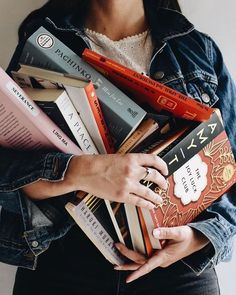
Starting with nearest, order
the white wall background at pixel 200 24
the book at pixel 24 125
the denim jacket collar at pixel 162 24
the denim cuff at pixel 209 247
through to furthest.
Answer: the book at pixel 24 125
the denim cuff at pixel 209 247
the denim jacket collar at pixel 162 24
the white wall background at pixel 200 24

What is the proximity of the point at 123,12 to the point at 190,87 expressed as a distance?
22 centimetres

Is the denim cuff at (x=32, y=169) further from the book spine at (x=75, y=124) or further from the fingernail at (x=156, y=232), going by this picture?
the fingernail at (x=156, y=232)

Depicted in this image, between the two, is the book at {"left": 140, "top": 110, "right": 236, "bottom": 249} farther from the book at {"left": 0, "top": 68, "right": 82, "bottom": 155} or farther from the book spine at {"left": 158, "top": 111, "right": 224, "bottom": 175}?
the book at {"left": 0, "top": 68, "right": 82, "bottom": 155}

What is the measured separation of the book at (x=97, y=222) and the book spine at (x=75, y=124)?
8cm

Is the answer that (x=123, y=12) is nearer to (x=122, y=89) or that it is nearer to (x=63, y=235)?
(x=122, y=89)

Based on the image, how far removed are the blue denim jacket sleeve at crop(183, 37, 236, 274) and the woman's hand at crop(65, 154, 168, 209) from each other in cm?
15

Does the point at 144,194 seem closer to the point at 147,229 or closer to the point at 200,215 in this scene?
the point at 147,229

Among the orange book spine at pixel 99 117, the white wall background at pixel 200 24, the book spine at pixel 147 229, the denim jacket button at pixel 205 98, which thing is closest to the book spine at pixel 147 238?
the book spine at pixel 147 229

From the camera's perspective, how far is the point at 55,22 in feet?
3.05

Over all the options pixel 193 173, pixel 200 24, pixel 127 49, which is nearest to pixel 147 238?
pixel 193 173

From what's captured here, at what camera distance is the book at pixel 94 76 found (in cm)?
74

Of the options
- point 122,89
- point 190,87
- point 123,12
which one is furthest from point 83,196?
point 123,12

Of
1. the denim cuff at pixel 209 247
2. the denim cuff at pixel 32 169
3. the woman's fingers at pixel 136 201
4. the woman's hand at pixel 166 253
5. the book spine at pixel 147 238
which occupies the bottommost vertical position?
the denim cuff at pixel 209 247

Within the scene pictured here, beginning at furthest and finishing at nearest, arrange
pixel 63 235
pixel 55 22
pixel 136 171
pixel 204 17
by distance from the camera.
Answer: pixel 204 17
pixel 55 22
pixel 63 235
pixel 136 171
